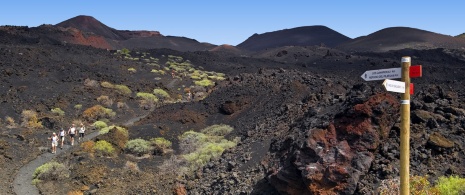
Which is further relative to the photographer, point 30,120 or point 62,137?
point 30,120

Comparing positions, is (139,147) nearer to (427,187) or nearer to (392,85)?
(427,187)

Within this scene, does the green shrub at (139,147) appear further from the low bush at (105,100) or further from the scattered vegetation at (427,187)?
the scattered vegetation at (427,187)

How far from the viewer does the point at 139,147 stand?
79.7 feet

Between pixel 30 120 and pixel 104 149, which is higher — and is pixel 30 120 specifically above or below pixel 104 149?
above

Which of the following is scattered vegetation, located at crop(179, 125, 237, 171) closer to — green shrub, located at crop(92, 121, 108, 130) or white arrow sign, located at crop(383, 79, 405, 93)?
green shrub, located at crop(92, 121, 108, 130)

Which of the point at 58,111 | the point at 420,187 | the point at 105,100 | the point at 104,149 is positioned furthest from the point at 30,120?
the point at 420,187

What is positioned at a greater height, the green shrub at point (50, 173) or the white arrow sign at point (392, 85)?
the white arrow sign at point (392, 85)

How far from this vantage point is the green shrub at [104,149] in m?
23.4

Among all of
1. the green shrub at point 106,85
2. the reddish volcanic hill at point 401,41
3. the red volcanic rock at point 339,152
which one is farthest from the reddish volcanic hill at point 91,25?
the red volcanic rock at point 339,152

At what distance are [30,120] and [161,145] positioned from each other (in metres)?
10.4

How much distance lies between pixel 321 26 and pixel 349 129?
530ft

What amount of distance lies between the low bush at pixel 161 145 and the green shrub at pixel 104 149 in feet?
6.55

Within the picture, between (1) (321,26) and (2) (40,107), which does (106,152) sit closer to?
(2) (40,107)

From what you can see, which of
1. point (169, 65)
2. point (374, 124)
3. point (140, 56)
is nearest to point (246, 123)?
point (374, 124)
